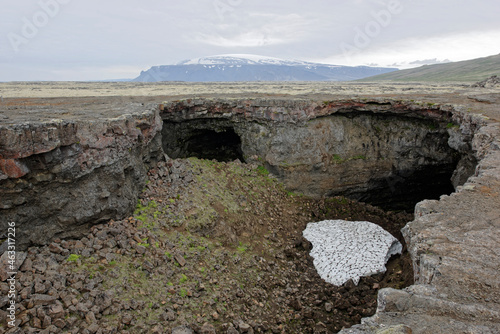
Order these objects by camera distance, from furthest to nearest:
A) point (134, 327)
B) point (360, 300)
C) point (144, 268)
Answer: point (360, 300), point (144, 268), point (134, 327)

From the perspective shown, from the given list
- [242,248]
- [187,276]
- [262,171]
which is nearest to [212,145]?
[262,171]

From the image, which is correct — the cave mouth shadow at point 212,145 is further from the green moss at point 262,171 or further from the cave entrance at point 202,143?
the green moss at point 262,171

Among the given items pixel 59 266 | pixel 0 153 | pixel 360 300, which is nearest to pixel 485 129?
pixel 360 300

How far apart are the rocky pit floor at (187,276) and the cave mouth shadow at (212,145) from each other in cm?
387

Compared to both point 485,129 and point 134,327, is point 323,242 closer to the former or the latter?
point 485,129

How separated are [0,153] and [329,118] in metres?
14.7

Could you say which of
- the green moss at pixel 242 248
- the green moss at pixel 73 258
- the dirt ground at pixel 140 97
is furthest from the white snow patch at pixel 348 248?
the green moss at pixel 73 258

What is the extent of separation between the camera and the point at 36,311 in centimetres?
688

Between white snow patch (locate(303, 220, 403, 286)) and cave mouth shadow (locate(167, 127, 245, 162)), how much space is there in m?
6.81

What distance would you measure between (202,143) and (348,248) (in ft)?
35.2

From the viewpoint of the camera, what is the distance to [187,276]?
9477 millimetres

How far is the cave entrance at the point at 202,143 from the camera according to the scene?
1723 centimetres

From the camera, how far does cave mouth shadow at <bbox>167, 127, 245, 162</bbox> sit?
1827 centimetres

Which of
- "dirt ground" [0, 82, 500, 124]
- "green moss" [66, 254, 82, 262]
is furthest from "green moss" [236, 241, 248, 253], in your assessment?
"dirt ground" [0, 82, 500, 124]
